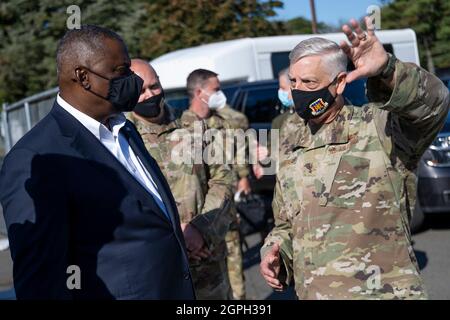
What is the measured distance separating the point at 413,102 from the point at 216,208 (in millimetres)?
1654

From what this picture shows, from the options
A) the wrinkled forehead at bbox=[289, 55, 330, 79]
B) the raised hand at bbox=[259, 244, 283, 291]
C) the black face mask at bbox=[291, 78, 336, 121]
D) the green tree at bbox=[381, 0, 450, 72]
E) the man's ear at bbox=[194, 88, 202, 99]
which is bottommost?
the green tree at bbox=[381, 0, 450, 72]

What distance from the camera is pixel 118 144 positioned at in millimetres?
2631

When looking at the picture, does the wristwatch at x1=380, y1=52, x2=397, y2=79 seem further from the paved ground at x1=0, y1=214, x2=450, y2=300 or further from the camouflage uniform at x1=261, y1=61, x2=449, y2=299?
the paved ground at x1=0, y1=214, x2=450, y2=300

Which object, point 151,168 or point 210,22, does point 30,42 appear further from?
point 151,168

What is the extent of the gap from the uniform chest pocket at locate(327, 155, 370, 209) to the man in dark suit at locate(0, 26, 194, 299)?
705 mm

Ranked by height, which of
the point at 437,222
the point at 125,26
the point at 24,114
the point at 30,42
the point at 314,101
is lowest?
the point at 30,42

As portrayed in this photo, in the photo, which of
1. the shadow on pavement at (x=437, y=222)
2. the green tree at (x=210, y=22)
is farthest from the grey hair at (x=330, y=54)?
the green tree at (x=210, y=22)

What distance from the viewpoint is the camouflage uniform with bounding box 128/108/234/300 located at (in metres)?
3.93

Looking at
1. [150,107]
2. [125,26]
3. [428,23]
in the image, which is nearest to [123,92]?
[150,107]

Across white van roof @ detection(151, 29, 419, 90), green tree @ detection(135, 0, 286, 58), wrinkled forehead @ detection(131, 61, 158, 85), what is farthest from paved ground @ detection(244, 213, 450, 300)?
green tree @ detection(135, 0, 286, 58)

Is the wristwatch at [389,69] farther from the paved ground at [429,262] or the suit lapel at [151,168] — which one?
the paved ground at [429,262]

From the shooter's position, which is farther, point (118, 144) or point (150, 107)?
point (150, 107)

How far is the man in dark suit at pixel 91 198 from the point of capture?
2182 millimetres

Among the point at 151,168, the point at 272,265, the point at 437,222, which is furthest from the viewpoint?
the point at 437,222
